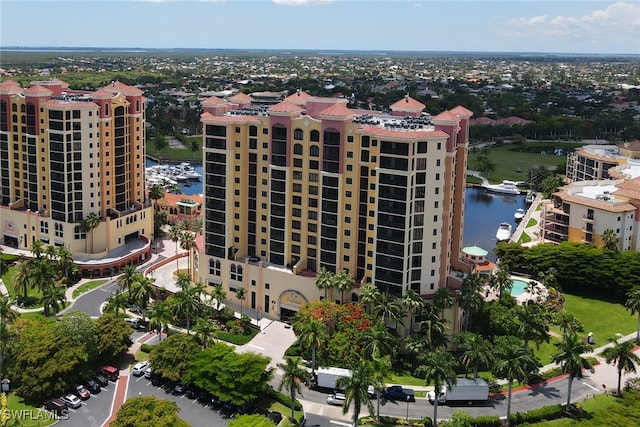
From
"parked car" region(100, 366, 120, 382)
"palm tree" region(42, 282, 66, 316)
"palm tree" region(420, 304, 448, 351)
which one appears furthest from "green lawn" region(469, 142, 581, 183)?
"parked car" region(100, 366, 120, 382)

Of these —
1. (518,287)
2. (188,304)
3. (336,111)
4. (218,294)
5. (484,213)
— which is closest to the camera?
(188,304)

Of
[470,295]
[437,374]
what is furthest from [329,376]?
[470,295]

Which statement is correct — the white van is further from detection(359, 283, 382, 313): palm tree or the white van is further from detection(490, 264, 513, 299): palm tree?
detection(490, 264, 513, 299): palm tree

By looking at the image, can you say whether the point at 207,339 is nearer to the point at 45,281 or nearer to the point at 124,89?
the point at 45,281

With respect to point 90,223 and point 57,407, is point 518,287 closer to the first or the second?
point 90,223

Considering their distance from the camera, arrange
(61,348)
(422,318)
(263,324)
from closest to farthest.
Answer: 1. (61,348)
2. (422,318)
3. (263,324)

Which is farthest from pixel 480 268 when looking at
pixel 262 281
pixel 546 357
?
pixel 262 281

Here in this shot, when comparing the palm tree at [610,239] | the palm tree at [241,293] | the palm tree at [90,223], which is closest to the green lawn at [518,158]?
the palm tree at [610,239]
